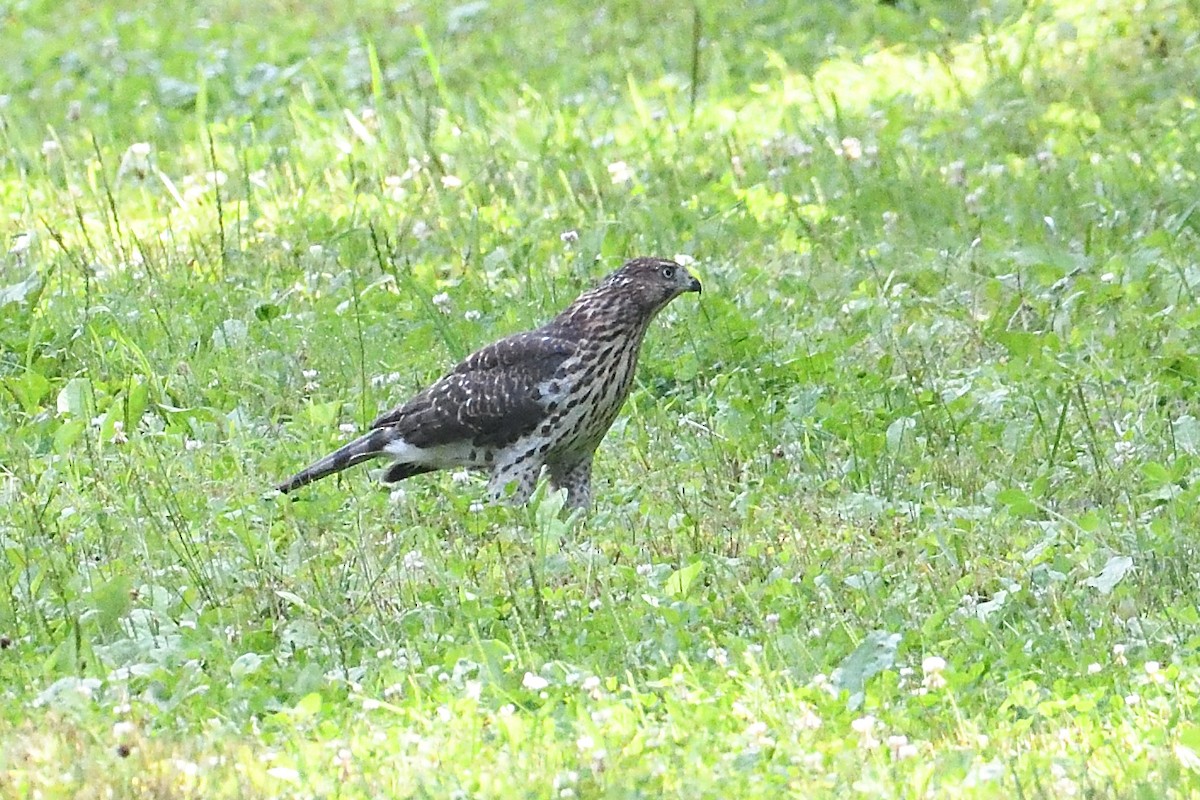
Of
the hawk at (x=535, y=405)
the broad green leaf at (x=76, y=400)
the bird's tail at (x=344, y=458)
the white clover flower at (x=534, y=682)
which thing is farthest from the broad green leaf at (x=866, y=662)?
the broad green leaf at (x=76, y=400)

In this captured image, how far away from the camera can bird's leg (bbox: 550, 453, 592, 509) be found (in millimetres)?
7555

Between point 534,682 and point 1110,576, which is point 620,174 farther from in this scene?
point 534,682

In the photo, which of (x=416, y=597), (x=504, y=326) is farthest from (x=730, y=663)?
(x=504, y=326)

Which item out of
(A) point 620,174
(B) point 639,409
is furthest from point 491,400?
(A) point 620,174

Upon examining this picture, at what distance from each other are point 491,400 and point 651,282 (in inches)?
26.7

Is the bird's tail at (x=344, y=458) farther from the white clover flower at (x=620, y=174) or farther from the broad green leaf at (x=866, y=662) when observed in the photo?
the white clover flower at (x=620, y=174)

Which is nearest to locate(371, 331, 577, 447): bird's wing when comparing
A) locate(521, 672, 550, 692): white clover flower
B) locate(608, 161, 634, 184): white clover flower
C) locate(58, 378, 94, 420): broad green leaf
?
locate(58, 378, 94, 420): broad green leaf

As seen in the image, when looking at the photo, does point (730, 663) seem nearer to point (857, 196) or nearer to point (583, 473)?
point (583, 473)

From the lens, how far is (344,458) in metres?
7.65

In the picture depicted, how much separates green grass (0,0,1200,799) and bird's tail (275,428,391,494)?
15 centimetres

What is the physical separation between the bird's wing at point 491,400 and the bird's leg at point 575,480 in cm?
24

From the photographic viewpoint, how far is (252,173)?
1188cm

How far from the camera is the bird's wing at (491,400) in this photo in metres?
7.43

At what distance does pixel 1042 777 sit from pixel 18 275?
6.35m
